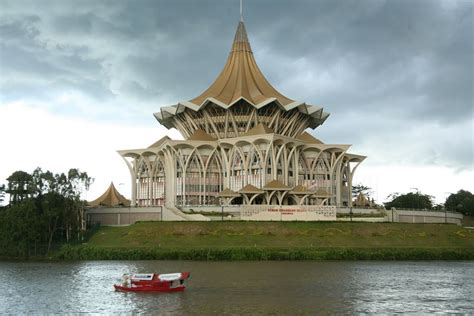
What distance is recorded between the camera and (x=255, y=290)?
33.2m

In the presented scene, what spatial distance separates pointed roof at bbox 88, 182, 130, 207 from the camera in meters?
96.1

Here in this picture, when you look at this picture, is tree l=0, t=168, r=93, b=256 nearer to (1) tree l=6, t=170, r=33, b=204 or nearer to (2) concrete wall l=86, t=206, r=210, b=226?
(1) tree l=6, t=170, r=33, b=204

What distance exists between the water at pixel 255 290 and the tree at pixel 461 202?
211 ft

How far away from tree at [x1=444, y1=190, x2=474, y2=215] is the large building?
93.8ft

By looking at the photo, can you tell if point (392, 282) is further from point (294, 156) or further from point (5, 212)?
point (294, 156)

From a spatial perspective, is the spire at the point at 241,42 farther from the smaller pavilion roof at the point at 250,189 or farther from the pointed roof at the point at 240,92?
the smaller pavilion roof at the point at 250,189

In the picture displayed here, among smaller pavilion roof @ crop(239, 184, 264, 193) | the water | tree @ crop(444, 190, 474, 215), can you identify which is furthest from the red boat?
tree @ crop(444, 190, 474, 215)

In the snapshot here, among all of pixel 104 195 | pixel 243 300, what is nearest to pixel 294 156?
pixel 104 195

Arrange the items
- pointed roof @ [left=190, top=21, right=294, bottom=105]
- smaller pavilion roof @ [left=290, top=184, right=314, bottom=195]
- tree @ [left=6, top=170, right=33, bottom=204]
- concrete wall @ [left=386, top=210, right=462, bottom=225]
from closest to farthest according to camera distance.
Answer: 1. tree @ [left=6, top=170, right=33, bottom=204]
2. concrete wall @ [left=386, top=210, right=462, bottom=225]
3. smaller pavilion roof @ [left=290, top=184, right=314, bottom=195]
4. pointed roof @ [left=190, top=21, right=294, bottom=105]

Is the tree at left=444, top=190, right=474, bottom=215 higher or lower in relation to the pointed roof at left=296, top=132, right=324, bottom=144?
lower

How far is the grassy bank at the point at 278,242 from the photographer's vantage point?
177 feet

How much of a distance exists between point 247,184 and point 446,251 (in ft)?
105

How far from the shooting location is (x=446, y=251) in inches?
2217

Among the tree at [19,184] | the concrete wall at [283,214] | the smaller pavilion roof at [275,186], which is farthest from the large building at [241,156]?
the tree at [19,184]
